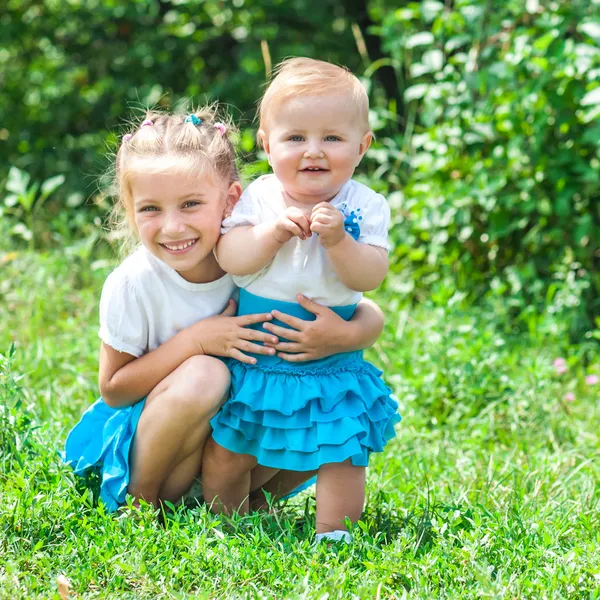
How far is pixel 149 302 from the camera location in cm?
241

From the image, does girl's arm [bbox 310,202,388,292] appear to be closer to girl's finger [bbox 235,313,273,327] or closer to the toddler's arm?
the toddler's arm

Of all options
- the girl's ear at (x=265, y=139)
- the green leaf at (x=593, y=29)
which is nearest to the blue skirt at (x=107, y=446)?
the girl's ear at (x=265, y=139)

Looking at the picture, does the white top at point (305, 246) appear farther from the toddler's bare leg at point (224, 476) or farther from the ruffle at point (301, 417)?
the toddler's bare leg at point (224, 476)

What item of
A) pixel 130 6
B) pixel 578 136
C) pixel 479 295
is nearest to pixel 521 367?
pixel 479 295

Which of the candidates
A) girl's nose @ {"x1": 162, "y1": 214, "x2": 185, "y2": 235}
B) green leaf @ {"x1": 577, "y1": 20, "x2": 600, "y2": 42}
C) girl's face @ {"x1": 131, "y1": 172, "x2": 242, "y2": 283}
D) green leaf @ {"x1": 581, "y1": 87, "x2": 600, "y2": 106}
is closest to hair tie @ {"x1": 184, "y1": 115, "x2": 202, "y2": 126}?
girl's face @ {"x1": 131, "y1": 172, "x2": 242, "y2": 283}

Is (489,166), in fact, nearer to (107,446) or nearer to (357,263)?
(357,263)

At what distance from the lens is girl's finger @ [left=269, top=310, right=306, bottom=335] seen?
2289mm

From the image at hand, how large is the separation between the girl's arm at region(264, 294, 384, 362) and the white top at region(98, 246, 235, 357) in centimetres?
23

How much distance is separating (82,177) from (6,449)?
139 inches

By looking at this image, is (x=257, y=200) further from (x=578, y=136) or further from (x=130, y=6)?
(x=130, y=6)

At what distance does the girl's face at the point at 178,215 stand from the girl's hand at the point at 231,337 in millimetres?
162

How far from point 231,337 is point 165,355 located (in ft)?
0.63

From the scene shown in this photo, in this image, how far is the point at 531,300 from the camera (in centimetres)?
417

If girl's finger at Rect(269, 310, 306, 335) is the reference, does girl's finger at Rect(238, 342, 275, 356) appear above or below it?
below
